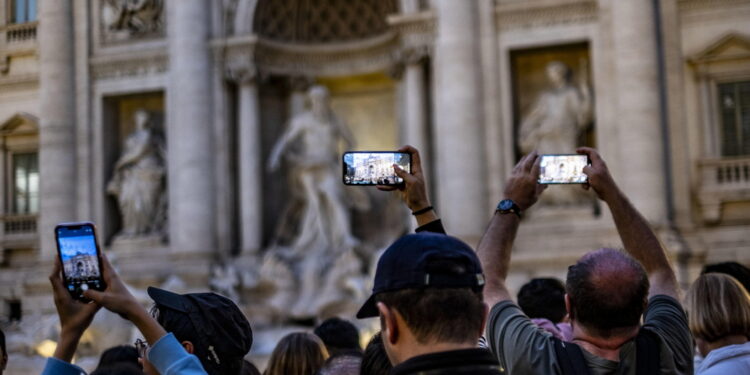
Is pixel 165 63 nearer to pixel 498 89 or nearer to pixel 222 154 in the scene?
pixel 222 154

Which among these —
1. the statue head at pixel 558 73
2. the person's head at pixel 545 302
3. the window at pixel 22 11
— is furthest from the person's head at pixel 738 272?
the window at pixel 22 11

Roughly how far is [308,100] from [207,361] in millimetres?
17192

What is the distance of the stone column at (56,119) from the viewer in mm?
21859

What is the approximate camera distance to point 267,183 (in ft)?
70.9

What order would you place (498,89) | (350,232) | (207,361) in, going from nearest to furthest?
(207,361), (498,89), (350,232)

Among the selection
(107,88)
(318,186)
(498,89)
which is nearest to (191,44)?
(107,88)

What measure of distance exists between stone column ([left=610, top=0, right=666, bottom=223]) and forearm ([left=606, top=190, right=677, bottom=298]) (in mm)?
13491

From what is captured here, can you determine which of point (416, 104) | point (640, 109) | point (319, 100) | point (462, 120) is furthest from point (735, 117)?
point (319, 100)

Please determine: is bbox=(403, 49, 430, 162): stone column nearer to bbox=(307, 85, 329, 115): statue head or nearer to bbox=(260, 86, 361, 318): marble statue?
bbox=(260, 86, 361, 318): marble statue

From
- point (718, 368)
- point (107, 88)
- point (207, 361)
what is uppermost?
point (107, 88)

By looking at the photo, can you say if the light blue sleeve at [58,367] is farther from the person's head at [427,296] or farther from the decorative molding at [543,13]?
the decorative molding at [543,13]

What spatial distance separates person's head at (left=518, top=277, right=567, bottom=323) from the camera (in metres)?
6.73

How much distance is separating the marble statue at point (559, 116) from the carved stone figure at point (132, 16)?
28.9 feet

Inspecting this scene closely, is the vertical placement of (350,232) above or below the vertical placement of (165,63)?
below
